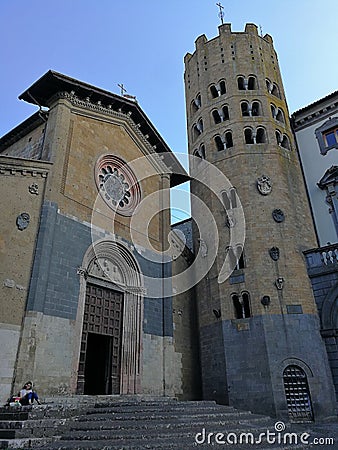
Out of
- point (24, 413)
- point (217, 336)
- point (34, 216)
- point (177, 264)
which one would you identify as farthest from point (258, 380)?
point (34, 216)

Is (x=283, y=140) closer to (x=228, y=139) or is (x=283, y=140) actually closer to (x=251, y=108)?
(x=251, y=108)

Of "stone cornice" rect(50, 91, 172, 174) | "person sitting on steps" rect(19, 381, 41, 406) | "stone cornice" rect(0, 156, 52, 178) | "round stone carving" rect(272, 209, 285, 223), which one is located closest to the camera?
"person sitting on steps" rect(19, 381, 41, 406)

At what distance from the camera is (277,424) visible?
8273 millimetres

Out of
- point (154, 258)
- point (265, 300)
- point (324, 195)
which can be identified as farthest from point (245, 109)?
point (265, 300)

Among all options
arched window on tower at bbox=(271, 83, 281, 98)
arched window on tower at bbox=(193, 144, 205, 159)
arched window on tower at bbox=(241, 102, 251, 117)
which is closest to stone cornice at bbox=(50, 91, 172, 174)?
arched window on tower at bbox=(193, 144, 205, 159)

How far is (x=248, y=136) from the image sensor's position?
59.8 ft

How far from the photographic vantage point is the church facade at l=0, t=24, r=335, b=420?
10.2 m

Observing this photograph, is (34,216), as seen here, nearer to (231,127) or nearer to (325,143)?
(231,127)

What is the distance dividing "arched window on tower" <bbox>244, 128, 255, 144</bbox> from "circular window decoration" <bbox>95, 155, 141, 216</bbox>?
6.40 metres

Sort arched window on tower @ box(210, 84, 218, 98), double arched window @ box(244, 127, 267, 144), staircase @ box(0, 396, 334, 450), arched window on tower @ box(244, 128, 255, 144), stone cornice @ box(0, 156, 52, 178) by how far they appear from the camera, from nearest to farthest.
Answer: staircase @ box(0, 396, 334, 450) → stone cornice @ box(0, 156, 52, 178) → double arched window @ box(244, 127, 267, 144) → arched window on tower @ box(244, 128, 255, 144) → arched window on tower @ box(210, 84, 218, 98)

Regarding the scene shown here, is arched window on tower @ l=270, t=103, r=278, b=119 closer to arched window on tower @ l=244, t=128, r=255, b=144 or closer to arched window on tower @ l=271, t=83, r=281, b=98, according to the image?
arched window on tower @ l=271, t=83, r=281, b=98

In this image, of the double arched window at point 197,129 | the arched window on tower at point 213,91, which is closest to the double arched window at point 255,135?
the double arched window at point 197,129

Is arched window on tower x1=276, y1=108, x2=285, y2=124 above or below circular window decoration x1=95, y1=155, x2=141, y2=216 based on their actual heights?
above

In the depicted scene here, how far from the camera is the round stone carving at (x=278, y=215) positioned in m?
15.5
